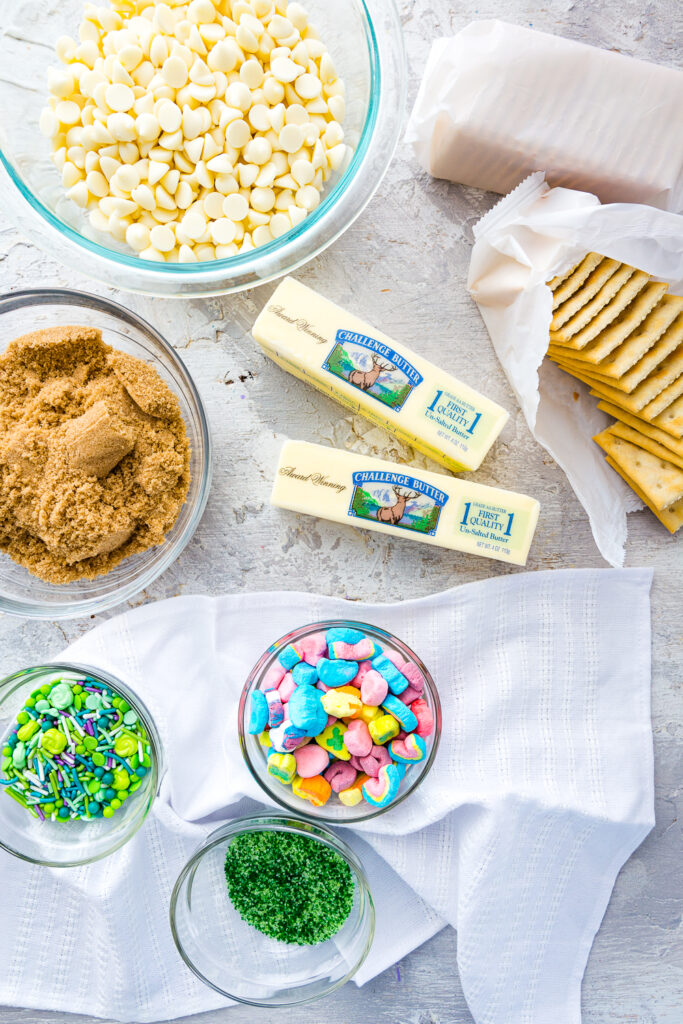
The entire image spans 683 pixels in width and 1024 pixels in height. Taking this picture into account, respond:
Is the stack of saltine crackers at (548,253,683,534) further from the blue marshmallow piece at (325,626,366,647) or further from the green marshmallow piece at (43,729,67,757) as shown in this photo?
the green marshmallow piece at (43,729,67,757)

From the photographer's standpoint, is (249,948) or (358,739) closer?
(358,739)

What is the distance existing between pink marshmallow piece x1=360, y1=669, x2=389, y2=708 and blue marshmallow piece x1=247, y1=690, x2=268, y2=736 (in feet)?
0.46

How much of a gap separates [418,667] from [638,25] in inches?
40.9

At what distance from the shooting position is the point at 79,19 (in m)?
0.99

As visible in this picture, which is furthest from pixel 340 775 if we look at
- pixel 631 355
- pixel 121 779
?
pixel 631 355

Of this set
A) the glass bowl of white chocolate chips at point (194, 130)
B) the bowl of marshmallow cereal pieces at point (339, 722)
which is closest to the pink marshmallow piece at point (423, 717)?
the bowl of marshmallow cereal pieces at point (339, 722)

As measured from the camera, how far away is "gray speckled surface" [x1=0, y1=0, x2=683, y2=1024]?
43.2 inches

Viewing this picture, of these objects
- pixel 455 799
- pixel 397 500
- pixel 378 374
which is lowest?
pixel 455 799

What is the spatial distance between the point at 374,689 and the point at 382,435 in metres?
0.39

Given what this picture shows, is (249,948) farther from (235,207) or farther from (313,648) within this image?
(235,207)

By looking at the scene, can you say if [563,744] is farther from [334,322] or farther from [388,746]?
[334,322]

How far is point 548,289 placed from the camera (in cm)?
99

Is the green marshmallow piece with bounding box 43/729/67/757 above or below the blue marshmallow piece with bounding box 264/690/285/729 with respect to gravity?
below

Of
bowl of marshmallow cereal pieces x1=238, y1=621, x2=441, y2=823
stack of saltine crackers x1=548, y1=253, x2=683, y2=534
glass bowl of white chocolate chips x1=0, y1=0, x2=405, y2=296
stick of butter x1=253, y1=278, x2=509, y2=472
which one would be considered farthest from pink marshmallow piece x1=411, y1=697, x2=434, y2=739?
glass bowl of white chocolate chips x1=0, y1=0, x2=405, y2=296
